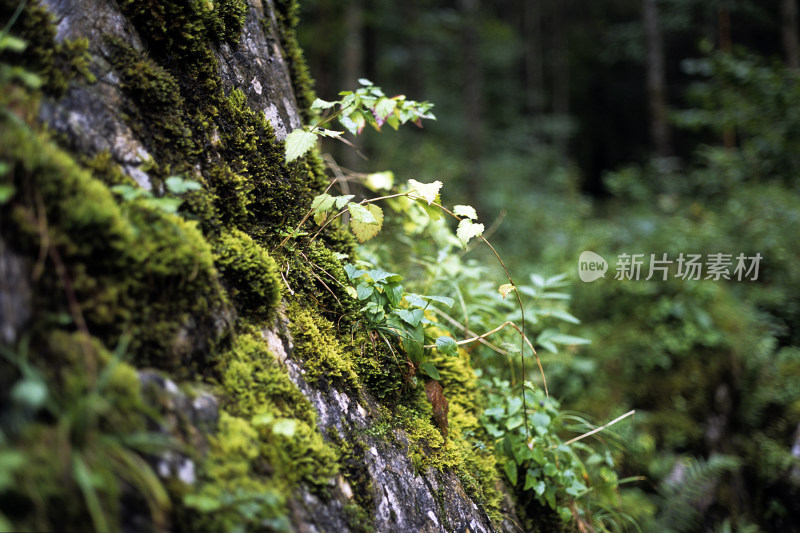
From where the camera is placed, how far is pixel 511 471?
1.97m

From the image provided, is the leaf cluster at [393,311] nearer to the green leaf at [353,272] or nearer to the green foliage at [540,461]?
the green leaf at [353,272]

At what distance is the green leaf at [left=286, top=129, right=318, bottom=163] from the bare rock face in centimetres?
23

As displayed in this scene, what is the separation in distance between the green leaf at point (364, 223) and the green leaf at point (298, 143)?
10.4 inches

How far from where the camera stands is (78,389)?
0.90 m

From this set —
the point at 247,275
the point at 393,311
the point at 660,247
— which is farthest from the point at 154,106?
the point at 660,247

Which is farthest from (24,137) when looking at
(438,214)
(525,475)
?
(525,475)

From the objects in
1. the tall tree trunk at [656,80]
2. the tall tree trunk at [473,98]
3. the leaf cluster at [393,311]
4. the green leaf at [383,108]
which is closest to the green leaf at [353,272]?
the leaf cluster at [393,311]

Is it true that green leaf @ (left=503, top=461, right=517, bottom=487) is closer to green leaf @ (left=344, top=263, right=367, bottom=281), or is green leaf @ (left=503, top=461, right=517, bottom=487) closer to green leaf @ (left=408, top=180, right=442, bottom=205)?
green leaf @ (left=344, top=263, right=367, bottom=281)

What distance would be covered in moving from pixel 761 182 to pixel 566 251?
4.06 metres

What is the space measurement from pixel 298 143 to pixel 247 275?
20.0 inches

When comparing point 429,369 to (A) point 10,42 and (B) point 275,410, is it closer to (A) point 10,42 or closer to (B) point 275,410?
(B) point 275,410

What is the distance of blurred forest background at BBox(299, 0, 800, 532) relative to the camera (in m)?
3.43

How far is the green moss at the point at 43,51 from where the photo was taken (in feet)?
3.86

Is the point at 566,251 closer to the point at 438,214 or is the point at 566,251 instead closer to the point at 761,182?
the point at 761,182
